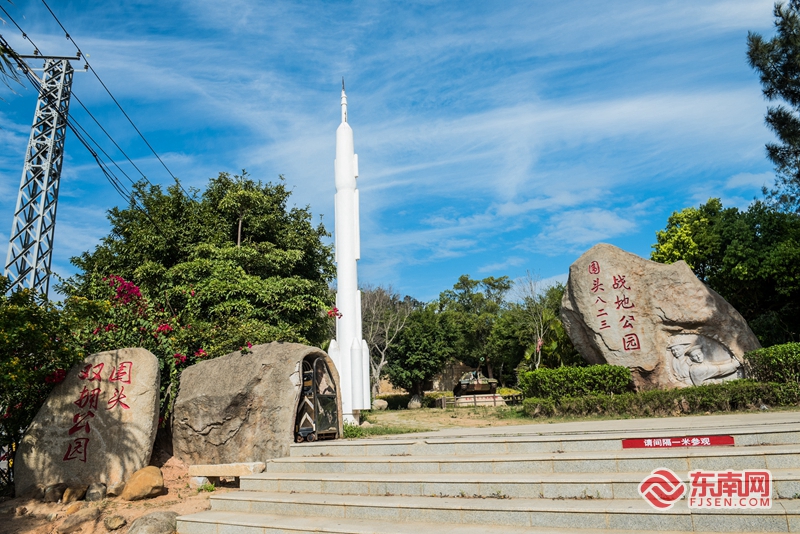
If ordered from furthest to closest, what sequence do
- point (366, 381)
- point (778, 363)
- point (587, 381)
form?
1. point (366, 381)
2. point (587, 381)
3. point (778, 363)

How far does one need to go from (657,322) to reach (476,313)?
38.5 meters

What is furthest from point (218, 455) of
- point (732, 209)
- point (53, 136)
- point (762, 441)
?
point (732, 209)

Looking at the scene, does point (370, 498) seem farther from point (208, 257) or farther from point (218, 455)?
point (208, 257)

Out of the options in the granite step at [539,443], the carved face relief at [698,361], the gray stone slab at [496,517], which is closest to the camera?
the gray stone slab at [496,517]

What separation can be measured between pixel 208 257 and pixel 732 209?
18.7 metres

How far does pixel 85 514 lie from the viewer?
7.25 meters

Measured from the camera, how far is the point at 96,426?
853 cm

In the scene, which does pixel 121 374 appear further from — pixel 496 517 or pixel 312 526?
pixel 496 517

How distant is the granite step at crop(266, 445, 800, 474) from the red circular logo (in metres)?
0.22

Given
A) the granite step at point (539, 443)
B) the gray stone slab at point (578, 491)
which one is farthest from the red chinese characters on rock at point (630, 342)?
the gray stone slab at point (578, 491)

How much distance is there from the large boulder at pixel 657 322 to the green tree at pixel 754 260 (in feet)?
15.0

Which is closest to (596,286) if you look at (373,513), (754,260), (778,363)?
(778,363)

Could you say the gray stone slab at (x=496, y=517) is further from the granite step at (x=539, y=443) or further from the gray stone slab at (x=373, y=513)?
the granite step at (x=539, y=443)

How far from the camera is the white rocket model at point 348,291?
15523mm
